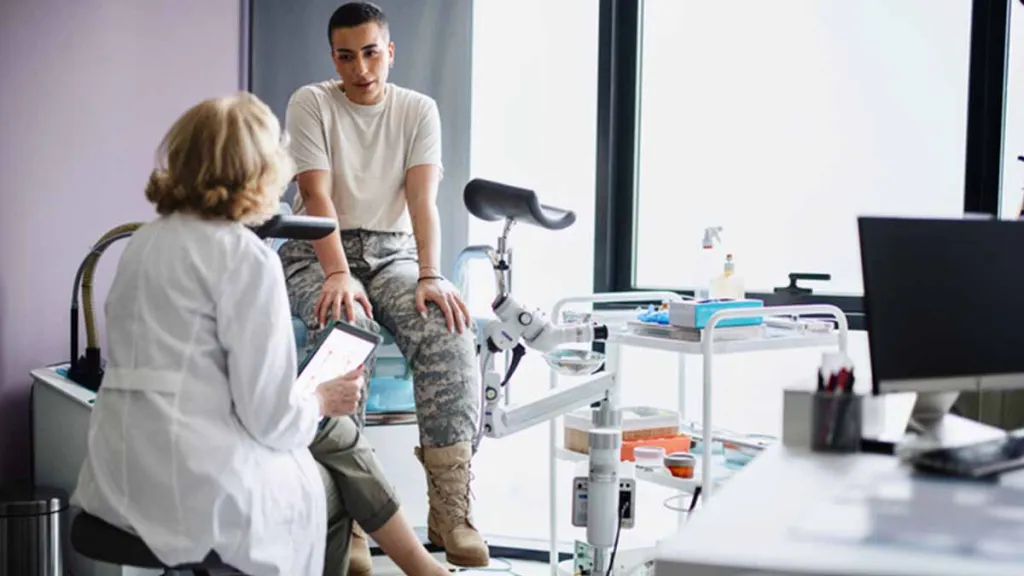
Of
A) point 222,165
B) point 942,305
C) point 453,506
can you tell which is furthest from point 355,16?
point 942,305

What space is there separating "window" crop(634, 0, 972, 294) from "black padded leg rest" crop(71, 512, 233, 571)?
6.51 ft

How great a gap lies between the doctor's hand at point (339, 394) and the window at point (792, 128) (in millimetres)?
1628

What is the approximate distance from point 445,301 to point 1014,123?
62.2 inches

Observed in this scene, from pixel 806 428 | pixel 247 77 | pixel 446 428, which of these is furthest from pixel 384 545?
pixel 247 77

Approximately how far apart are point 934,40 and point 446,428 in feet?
5.52

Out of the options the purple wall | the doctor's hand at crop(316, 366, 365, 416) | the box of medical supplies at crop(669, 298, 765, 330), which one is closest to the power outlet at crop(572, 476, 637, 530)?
the box of medical supplies at crop(669, 298, 765, 330)

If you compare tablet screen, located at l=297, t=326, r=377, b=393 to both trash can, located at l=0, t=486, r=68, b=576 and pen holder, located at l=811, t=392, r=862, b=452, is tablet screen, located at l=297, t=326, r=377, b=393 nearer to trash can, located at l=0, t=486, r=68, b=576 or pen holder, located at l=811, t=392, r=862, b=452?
pen holder, located at l=811, t=392, r=862, b=452

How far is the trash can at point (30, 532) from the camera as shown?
2.35m

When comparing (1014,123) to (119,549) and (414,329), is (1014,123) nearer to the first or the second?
(414,329)

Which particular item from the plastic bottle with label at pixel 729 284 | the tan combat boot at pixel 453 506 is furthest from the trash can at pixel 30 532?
the plastic bottle with label at pixel 729 284

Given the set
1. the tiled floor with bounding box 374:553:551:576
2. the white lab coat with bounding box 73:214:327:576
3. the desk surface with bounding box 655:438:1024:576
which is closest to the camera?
the desk surface with bounding box 655:438:1024:576

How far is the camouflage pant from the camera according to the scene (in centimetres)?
235

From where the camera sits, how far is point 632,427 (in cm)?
253

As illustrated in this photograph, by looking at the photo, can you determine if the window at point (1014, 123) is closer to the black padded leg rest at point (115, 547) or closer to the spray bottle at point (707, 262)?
the spray bottle at point (707, 262)
